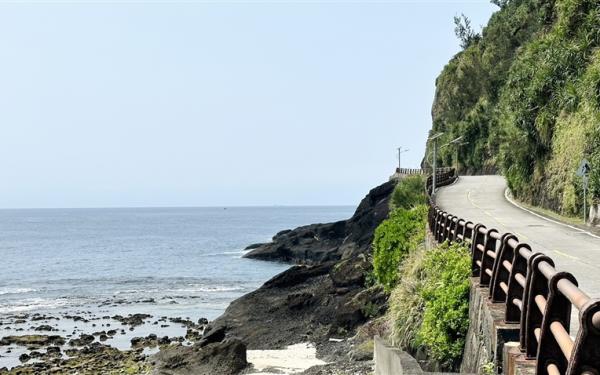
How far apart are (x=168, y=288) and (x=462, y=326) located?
56.8 metres

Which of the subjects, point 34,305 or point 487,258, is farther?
point 34,305

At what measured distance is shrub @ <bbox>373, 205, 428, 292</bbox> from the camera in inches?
1045

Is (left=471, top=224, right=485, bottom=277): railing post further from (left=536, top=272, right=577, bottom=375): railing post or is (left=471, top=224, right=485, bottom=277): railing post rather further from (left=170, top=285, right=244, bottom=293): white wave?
(left=170, top=285, right=244, bottom=293): white wave

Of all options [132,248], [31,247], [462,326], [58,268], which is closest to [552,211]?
[462,326]

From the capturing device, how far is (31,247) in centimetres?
12594

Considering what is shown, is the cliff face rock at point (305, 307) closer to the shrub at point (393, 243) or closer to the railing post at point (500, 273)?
the shrub at point (393, 243)

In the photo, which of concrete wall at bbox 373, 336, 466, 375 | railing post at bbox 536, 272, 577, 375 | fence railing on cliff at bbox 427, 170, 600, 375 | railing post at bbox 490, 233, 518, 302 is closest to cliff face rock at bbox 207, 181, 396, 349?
concrete wall at bbox 373, 336, 466, 375

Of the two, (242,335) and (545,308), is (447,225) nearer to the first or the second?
(545,308)

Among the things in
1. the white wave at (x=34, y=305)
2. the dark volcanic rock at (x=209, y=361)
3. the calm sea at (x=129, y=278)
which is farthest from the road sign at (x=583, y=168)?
the white wave at (x=34, y=305)

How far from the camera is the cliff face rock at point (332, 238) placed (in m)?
77.0

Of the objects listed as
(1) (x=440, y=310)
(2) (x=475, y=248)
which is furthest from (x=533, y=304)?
(1) (x=440, y=310)

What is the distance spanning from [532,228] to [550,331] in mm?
22337

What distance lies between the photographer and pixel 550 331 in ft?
17.6

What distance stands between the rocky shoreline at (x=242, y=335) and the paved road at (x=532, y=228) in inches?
237
